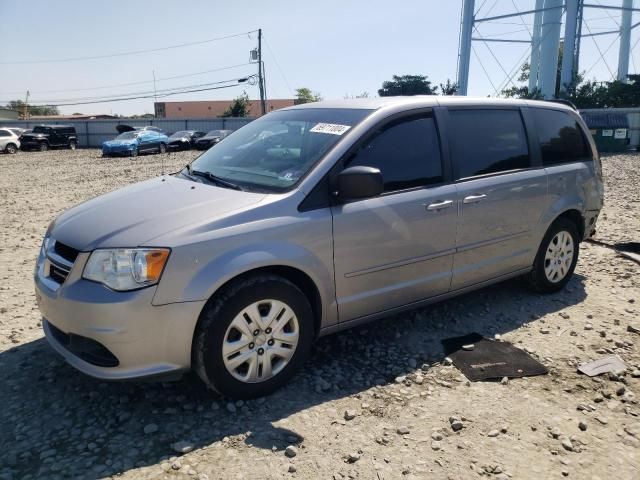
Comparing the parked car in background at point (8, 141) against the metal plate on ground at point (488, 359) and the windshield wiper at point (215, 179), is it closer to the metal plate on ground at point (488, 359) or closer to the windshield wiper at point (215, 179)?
the windshield wiper at point (215, 179)

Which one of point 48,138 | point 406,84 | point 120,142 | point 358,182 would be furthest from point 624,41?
point 358,182

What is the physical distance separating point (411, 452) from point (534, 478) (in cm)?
60

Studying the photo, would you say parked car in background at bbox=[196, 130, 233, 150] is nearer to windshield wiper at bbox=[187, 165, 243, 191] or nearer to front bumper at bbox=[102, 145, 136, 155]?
front bumper at bbox=[102, 145, 136, 155]

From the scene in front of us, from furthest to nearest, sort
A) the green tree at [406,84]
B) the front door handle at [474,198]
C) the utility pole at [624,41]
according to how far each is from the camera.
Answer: the green tree at [406,84] → the utility pole at [624,41] → the front door handle at [474,198]

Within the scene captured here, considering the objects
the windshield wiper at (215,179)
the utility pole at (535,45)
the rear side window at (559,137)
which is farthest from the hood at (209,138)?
the windshield wiper at (215,179)

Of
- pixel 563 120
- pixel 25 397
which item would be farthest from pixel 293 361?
pixel 563 120

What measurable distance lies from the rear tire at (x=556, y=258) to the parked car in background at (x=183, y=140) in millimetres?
26069

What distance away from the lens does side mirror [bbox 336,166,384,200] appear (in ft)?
10.5

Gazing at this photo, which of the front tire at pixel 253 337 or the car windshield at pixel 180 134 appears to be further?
the car windshield at pixel 180 134

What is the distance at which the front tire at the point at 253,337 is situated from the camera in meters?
2.89

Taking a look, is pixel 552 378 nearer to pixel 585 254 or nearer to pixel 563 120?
pixel 563 120

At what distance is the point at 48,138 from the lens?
31016 millimetres

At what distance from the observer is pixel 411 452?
2709mm

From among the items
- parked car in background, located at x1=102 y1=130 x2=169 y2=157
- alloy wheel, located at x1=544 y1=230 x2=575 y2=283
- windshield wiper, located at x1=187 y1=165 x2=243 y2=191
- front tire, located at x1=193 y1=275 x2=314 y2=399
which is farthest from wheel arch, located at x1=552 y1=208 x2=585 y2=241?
parked car in background, located at x1=102 y1=130 x2=169 y2=157
